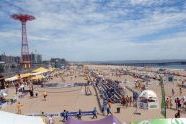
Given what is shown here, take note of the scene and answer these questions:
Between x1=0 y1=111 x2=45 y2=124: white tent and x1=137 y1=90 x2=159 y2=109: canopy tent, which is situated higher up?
x1=0 y1=111 x2=45 y2=124: white tent

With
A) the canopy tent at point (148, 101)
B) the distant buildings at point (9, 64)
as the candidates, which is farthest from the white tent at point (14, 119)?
the distant buildings at point (9, 64)

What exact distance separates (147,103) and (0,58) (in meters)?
131

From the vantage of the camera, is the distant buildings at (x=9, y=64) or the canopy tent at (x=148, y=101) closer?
the canopy tent at (x=148, y=101)

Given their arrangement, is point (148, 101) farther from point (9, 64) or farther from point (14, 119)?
point (9, 64)

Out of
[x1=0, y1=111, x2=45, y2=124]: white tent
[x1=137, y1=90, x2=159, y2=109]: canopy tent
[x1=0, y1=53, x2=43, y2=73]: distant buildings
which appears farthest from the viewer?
[x1=0, y1=53, x2=43, y2=73]: distant buildings

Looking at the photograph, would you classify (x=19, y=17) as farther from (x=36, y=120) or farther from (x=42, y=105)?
(x=36, y=120)

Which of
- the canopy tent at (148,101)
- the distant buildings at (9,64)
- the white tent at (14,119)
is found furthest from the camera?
the distant buildings at (9,64)

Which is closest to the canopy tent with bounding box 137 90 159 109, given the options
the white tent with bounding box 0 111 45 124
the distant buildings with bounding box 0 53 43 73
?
the white tent with bounding box 0 111 45 124

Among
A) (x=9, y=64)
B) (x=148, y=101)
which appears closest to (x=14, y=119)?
(x=148, y=101)

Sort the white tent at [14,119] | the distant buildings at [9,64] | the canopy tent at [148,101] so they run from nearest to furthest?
the white tent at [14,119] → the canopy tent at [148,101] → the distant buildings at [9,64]

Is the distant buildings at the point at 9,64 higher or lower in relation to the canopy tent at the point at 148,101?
higher

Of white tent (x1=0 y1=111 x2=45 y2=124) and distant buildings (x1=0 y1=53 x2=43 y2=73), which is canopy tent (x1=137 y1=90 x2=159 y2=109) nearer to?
white tent (x1=0 y1=111 x2=45 y2=124)

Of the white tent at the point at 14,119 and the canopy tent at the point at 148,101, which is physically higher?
the white tent at the point at 14,119

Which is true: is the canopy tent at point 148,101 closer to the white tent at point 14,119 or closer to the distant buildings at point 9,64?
the white tent at point 14,119
